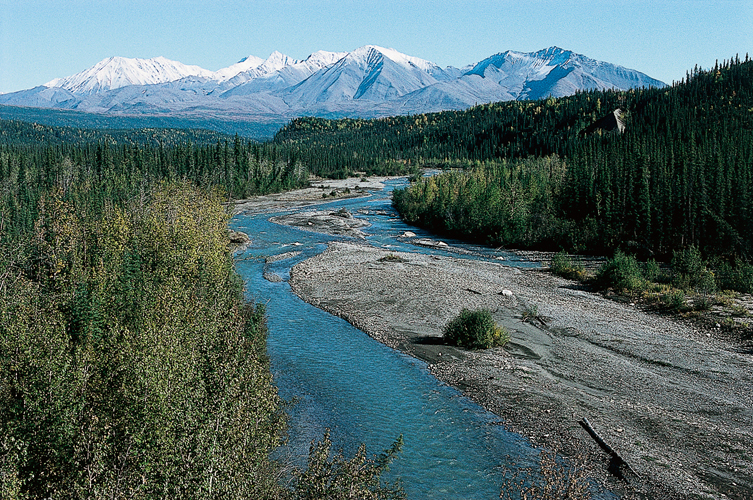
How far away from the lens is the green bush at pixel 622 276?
50875 mm

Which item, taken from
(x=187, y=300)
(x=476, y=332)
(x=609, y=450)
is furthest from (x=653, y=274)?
(x=187, y=300)

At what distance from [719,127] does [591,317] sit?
85.6m

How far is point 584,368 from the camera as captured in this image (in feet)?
110

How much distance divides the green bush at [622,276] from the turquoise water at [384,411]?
24.2m

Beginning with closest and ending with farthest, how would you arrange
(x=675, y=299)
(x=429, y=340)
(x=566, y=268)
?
(x=429, y=340), (x=675, y=299), (x=566, y=268)

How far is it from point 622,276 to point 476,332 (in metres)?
20.7

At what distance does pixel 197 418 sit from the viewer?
1606 cm

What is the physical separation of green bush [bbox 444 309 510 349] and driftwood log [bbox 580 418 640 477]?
1066 centimetres

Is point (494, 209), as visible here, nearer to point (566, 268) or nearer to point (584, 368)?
point (566, 268)

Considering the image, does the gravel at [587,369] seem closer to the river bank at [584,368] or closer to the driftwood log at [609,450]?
the river bank at [584,368]

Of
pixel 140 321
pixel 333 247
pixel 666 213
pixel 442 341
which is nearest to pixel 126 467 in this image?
pixel 140 321

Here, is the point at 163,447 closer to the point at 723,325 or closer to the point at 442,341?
the point at 442,341

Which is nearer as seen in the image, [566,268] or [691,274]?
[691,274]

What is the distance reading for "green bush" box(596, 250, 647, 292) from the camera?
50.9 m
